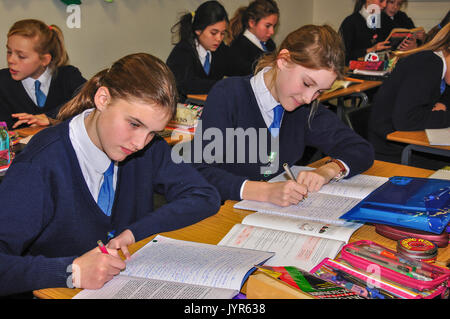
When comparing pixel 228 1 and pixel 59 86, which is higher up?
pixel 228 1

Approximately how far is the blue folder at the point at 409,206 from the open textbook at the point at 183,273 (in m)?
0.35

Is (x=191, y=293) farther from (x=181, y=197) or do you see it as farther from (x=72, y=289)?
(x=181, y=197)

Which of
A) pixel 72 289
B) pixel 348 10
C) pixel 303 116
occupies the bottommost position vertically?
pixel 72 289

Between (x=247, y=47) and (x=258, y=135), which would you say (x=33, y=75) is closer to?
(x=258, y=135)

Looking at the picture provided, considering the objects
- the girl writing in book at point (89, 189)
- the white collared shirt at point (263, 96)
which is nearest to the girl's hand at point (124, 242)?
the girl writing in book at point (89, 189)

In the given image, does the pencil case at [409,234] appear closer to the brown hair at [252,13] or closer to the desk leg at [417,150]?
the desk leg at [417,150]

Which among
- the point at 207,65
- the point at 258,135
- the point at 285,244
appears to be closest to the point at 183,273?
the point at 285,244

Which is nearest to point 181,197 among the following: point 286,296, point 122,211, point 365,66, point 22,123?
point 122,211

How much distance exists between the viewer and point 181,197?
58.9 inches

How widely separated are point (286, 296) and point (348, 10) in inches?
230

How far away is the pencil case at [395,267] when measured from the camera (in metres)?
1.02

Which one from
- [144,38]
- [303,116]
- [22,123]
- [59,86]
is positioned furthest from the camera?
[144,38]

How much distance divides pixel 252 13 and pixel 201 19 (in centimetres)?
69

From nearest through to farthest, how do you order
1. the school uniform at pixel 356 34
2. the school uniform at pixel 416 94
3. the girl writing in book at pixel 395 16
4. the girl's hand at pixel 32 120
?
the school uniform at pixel 416 94
the girl's hand at pixel 32 120
the school uniform at pixel 356 34
the girl writing in book at pixel 395 16
